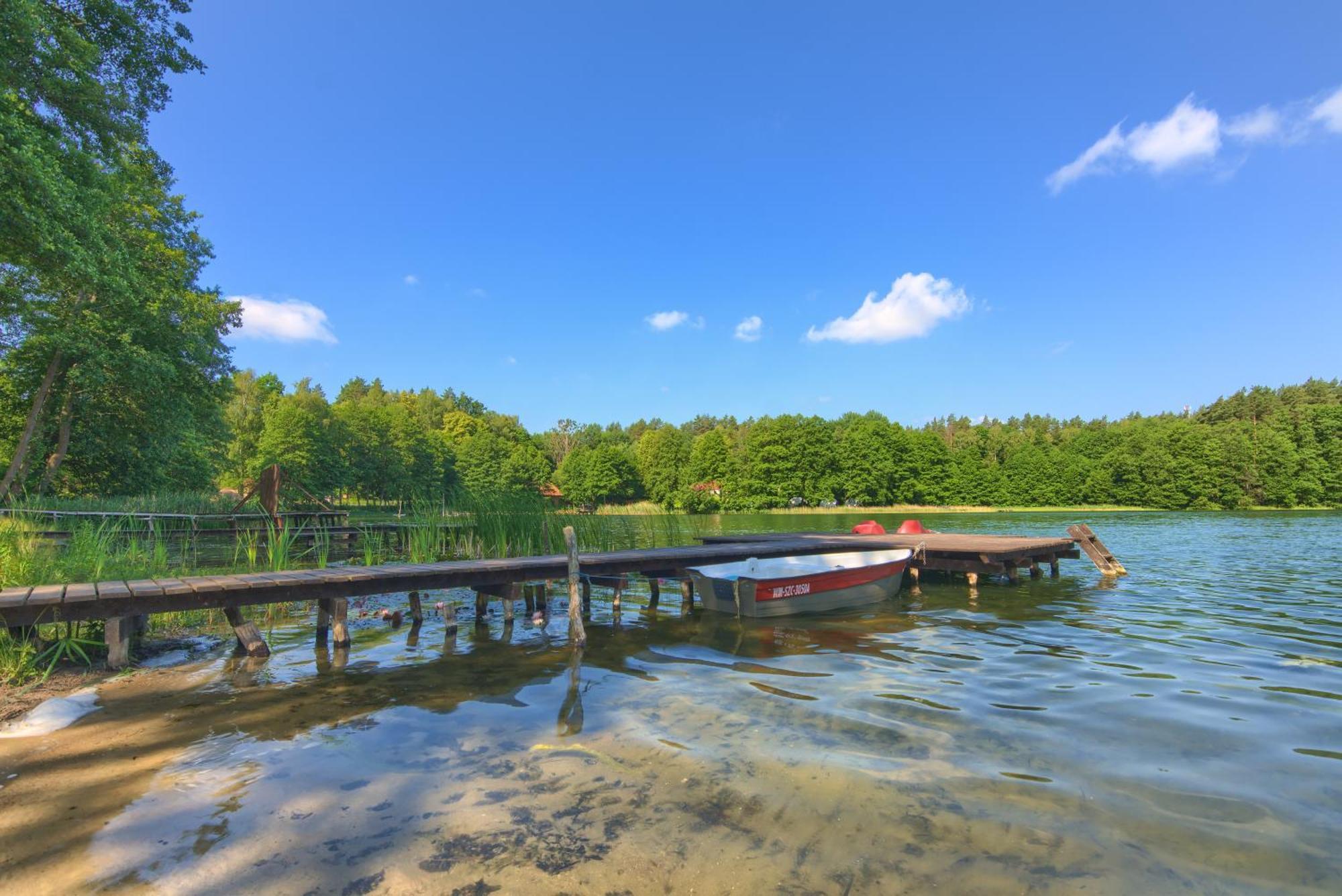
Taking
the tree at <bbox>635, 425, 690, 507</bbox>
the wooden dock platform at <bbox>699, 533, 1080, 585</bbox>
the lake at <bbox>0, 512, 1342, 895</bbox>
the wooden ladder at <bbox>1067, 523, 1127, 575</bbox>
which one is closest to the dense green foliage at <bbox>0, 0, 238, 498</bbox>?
the lake at <bbox>0, 512, 1342, 895</bbox>

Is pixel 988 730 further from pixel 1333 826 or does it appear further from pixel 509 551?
pixel 509 551

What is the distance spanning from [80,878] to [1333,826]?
24.5ft

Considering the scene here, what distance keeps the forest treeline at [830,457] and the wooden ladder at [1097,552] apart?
4154cm

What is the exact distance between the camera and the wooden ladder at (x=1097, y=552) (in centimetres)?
1647

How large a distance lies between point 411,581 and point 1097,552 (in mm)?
16363

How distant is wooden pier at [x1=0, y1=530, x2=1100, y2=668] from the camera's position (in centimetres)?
722

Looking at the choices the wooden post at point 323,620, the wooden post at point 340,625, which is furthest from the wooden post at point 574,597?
the wooden post at point 323,620

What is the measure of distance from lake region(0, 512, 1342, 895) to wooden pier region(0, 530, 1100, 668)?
755 millimetres

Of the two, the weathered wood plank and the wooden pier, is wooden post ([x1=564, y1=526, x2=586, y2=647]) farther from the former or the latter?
the weathered wood plank

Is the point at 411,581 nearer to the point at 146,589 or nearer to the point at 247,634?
the point at 247,634

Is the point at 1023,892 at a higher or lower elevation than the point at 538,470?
lower

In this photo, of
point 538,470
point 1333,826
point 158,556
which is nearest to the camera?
point 1333,826

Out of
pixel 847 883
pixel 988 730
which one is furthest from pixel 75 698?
pixel 988 730

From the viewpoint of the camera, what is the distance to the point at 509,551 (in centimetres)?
1588
